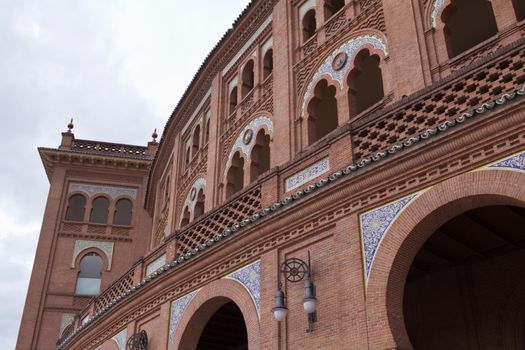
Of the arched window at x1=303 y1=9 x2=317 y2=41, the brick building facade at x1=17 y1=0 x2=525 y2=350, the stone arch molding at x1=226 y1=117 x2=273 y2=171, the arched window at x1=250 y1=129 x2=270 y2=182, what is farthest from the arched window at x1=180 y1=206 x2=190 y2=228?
the arched window at x1=303 y1=9 x2=317 y2=41

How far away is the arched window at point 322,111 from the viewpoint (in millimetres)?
13469

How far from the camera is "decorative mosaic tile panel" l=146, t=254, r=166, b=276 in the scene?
44.8 feet

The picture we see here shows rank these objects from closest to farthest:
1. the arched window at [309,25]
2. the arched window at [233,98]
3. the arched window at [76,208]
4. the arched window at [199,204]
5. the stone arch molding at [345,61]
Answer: the stone arch molding at [345,61], the arched window at [309,25], the arched window at [233,98], the arched window at [199,204], the arched window at [76,208]

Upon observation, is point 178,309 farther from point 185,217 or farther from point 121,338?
point 185,217

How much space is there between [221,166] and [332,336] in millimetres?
9393

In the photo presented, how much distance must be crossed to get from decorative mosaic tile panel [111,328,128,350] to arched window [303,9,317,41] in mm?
8548

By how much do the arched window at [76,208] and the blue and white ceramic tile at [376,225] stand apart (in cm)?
2330

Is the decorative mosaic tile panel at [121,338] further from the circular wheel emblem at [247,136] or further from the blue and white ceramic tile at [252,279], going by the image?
the circular wheel emblem at [247,136]

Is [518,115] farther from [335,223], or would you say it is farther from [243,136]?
[243,136]

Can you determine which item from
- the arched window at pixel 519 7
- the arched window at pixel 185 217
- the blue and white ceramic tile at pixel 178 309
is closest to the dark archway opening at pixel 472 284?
the blue and white ceramic tile at pixel 178 309

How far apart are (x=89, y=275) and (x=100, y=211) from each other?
3430 mm

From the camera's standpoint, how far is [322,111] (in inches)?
611

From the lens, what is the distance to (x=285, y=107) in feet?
46.3

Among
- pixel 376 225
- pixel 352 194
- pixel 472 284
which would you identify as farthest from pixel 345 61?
pixel 376 225
